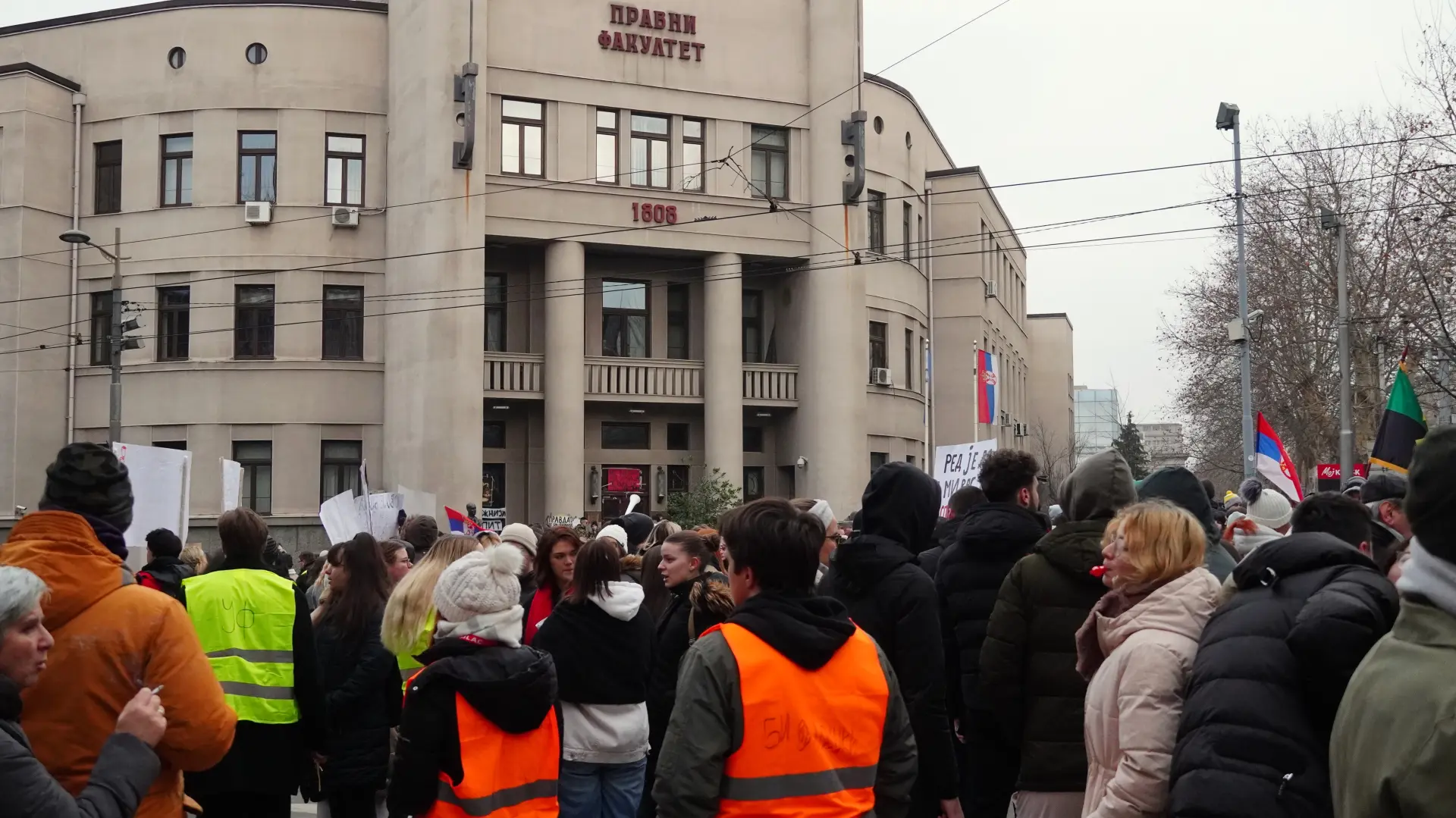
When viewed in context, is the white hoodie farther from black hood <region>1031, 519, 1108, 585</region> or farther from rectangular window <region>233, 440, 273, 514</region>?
rectangular window <region>233, 440, 273, 514</region>

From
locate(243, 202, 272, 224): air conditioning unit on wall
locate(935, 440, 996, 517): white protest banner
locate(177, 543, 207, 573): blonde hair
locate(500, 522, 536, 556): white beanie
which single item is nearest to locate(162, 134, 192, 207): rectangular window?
locate(243, 202, 272, 224): air conditioning unit on wall

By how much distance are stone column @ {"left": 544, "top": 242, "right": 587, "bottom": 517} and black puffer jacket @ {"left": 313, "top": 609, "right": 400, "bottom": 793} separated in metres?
25.9

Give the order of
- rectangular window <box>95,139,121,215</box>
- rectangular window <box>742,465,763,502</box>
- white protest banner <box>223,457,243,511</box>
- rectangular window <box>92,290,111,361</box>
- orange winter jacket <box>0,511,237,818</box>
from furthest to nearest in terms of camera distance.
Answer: rectangular window <box>742,465,763,502</box>
rectangular window <box>95,139,121,215</box>
rectangular window <box>92,290,111,361</box>
white protest banner <box>223,457,243,511</box>
orange winter jacket <box>0,511,237,818</box>

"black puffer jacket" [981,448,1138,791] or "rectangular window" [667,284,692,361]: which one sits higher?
"rectangular window" [667,284,692,361]

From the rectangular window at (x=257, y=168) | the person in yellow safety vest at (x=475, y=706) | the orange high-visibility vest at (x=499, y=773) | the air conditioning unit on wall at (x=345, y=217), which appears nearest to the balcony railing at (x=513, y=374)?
the air conditioning unit on wall at (x=345, y=217)

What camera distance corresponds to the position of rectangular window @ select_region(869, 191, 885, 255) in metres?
38.0

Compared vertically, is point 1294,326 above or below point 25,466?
above

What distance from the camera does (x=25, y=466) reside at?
33.2m

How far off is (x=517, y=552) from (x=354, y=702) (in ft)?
7.15

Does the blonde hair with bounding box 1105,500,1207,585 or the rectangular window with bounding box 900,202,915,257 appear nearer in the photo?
the blonde hair with bounding box 1105,500,1207,585

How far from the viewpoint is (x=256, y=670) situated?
6.32 metres

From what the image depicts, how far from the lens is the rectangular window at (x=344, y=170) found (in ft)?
111

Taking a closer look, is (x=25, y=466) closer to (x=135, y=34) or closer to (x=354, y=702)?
(x=135, y=34)

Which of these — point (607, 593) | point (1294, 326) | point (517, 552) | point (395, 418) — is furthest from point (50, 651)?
point (1294, 326)
